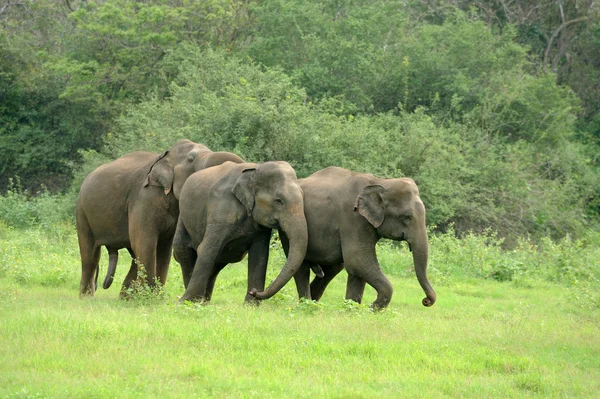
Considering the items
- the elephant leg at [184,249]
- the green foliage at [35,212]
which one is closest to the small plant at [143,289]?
the elephant leg at [184,249]

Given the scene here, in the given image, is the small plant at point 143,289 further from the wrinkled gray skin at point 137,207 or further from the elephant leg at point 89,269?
the elephant leg at point 89,269

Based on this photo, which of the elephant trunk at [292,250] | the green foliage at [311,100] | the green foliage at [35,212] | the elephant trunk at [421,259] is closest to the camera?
the elephant trunk at [292,250]

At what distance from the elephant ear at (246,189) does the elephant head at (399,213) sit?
1.30 meters

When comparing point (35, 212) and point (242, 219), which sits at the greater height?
point (242, 219)

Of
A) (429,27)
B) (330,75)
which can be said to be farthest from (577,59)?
(330,75)

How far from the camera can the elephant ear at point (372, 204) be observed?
11.7 meters

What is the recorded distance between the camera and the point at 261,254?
11719 mm

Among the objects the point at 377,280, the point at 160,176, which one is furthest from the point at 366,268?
the point at 160,176

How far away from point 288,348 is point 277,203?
2760 mm

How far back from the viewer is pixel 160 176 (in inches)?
484

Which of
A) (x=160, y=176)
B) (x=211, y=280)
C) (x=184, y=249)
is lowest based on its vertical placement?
(x=211, y=280)

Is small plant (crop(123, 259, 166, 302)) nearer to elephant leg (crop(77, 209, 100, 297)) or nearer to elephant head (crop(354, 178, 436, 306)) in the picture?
elephant leg (crop(77, 209, 100, 297))

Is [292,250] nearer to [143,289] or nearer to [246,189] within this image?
[246,189]

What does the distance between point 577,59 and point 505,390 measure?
33.1 metres
